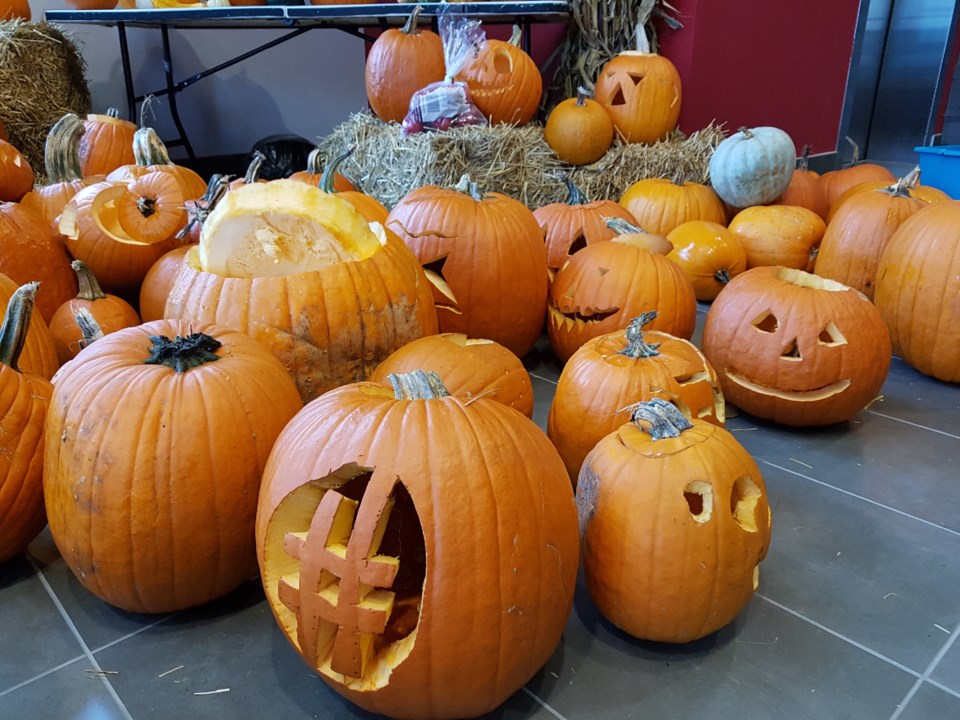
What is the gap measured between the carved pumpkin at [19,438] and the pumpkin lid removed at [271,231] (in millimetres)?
433

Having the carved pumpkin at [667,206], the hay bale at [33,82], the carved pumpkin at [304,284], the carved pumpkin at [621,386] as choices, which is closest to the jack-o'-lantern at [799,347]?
the carved pumpkin at [621,386]

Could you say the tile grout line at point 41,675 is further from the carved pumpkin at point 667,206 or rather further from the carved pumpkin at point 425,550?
the carved pumpkin at point 667,206

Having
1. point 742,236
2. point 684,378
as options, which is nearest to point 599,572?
point 684,378

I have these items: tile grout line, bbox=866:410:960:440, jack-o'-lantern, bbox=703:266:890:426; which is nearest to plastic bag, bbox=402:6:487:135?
jack-o'-lantern, bbox=703:266:890:426

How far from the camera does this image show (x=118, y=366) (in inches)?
51.1

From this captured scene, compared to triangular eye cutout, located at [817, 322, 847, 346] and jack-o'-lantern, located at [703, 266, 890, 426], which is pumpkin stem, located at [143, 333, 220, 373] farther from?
triangular eye cutout, located at [817, 322, 847, 346]

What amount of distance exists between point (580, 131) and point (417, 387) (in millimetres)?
3277

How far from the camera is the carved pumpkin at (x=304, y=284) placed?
1681mm

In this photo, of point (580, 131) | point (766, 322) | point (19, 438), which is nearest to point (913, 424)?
point (766, 322)

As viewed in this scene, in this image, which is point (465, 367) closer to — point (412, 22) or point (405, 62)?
point (405, 62)

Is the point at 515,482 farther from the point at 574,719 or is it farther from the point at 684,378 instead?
the point at 684,378

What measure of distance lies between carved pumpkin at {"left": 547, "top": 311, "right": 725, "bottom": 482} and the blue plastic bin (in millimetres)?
2867

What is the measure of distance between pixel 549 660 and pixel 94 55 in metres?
6.14

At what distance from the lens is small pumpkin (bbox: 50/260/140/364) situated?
84.4 inches
